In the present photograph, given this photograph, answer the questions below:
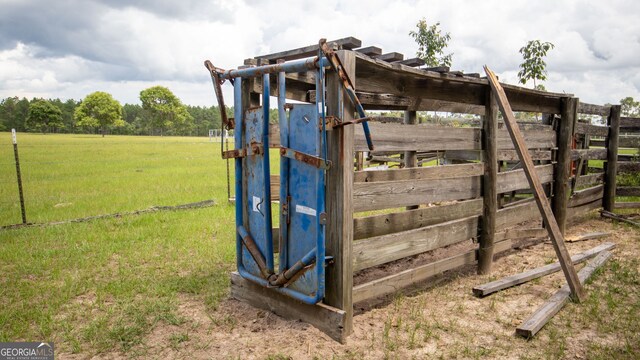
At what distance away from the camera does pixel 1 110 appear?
104m

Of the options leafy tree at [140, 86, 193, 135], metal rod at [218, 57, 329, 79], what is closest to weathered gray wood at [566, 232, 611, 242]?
metal rod at [218, 57, 329, 79]

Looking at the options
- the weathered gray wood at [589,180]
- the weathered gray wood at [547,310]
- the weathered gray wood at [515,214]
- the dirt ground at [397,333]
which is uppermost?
the weathered gray wood at [589,180]

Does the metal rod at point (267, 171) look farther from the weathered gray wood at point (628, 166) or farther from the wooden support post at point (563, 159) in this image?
the weathered gray wood at point (628, 166)

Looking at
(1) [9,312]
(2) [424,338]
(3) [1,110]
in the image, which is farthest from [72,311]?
(3) [1,110]

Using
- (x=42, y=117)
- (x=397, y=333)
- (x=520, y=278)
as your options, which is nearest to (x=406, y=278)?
(x=397, y=333)

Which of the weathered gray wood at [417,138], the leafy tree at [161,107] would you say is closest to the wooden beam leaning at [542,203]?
the weathered gray wood at [417,138]

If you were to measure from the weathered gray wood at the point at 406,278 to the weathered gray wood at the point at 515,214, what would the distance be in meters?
0.81

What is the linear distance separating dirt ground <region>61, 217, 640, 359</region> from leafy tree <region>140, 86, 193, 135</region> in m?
107

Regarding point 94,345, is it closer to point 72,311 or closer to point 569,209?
point 72,311

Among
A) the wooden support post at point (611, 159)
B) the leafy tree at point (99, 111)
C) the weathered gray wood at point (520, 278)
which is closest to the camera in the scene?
the weathered gray wood at point (520, 278)

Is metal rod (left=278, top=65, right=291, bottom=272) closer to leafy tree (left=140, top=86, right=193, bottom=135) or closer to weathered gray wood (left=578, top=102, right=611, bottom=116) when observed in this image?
weathered gray wood (left=578, top=102, right=611, bottom=116)

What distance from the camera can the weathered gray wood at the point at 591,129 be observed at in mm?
8340

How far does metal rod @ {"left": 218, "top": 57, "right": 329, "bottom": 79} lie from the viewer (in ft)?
12.0

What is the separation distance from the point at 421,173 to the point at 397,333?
198 centimetres
